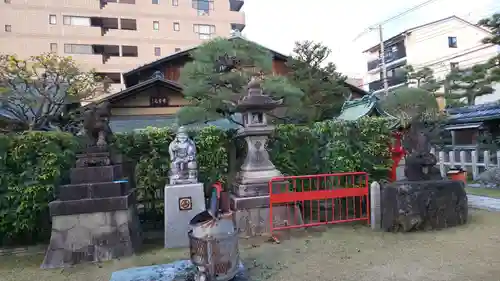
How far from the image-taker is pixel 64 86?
11.7m

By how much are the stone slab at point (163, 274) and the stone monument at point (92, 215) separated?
133 centimetres

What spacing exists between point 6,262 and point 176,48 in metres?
27.9

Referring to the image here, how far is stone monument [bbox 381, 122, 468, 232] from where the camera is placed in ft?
21.0

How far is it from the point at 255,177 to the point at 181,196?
1.65 m

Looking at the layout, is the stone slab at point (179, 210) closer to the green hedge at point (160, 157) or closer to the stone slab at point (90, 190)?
the stone slab at point (90, 190)

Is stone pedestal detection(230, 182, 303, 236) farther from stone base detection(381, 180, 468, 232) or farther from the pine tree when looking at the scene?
the pine tree

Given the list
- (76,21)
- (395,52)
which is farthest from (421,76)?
(76,21)

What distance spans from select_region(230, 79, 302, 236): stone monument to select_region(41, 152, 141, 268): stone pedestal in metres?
2.24

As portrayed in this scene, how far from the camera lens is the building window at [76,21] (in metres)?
28.7

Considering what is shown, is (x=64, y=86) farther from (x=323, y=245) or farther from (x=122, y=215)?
(x=323, y=245)

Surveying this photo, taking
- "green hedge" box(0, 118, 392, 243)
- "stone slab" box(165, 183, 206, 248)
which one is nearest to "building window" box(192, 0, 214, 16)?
"green hedge" box(0, 118, 392, 243)

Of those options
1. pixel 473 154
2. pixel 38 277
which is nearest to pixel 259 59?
pixel 38 277

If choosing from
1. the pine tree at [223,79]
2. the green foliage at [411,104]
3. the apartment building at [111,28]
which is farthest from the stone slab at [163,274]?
the apartment building at [111,28]

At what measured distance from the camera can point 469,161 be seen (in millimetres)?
13898
